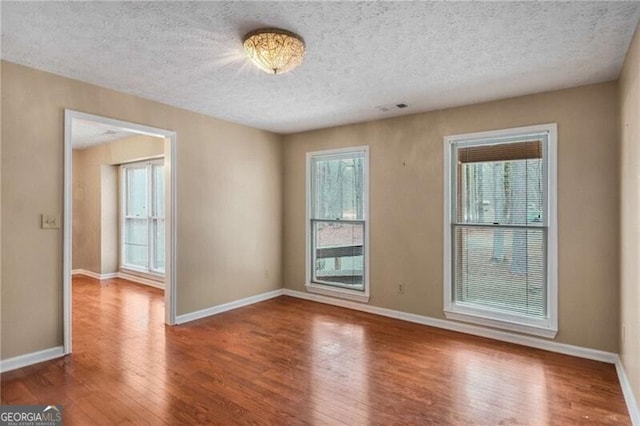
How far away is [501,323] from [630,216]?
5.65ft

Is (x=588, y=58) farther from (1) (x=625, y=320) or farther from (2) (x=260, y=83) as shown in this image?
(2) (x=260, y=83)

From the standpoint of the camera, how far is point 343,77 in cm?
325

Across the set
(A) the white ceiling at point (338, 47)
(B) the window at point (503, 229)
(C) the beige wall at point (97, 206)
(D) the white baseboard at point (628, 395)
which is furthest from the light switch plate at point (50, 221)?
(D) the white baseboard at point (628, 395)

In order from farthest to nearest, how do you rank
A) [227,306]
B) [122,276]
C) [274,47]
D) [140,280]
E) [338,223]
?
[122,276] → [140,280] → [338,223] → [227,306] → [274,47]

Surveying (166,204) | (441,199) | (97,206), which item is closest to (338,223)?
(441,199)

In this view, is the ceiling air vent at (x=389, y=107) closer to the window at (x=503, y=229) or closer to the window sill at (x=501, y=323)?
the window at (x=503, y=229)

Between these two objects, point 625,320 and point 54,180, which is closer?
point 625,320

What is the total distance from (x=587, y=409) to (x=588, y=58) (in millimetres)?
2594

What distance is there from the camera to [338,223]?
207 inches

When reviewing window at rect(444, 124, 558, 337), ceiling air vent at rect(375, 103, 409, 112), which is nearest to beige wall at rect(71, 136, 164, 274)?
ceiling air vent at rect(375, 103, 409, 112)

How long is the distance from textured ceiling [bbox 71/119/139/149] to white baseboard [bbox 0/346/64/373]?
3161mm

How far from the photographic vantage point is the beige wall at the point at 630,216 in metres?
2.29

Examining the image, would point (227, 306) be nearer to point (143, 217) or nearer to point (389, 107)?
point (143, 217)

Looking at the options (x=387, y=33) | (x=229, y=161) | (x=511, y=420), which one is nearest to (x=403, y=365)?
(x=511, y=420)
